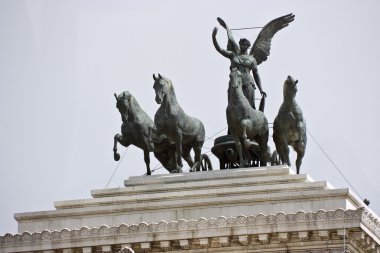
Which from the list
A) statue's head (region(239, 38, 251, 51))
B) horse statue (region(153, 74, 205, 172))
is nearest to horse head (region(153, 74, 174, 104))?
horse statue (region(153, 74, 205, 172))

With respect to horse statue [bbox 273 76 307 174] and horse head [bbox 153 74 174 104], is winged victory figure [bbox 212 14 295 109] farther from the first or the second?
horse head [bbox 153 74 174 104]

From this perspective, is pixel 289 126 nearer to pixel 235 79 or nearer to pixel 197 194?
pixel 235 79

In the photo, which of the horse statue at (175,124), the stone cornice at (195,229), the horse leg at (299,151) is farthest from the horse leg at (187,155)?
the stone cornice at (195,229)

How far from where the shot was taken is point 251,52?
63.3m

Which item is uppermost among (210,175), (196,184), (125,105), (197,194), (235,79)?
(235,79)

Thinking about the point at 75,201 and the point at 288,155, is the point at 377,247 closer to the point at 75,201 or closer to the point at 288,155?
the point at 288,155

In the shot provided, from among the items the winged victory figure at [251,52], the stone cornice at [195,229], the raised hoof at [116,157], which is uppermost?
the winged victory figure at [251,52]

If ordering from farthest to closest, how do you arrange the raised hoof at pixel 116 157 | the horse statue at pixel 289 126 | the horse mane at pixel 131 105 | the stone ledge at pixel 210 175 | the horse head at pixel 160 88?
the raised hoof at pixel 116 157, the horse mane at pixel 131 105, the horse head at pixel 160 88, the horse statue at pixel 289 126, the stone ledge at pixel 210 175

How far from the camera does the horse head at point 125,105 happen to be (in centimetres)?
6000

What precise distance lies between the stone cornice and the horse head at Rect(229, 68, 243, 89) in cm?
494

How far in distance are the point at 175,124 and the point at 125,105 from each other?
1.56 meters

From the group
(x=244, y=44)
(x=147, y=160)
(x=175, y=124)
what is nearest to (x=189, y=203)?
(x=175, y=124)

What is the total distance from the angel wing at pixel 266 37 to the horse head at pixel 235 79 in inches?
157

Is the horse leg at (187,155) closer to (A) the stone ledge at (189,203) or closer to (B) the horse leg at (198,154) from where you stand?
(B) the horse leg at (198,154)
